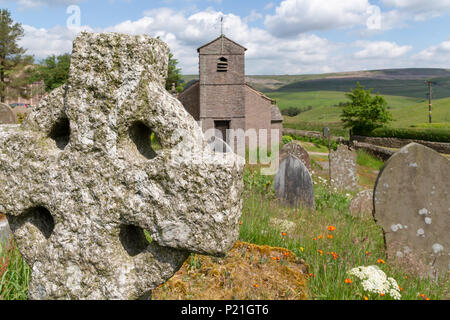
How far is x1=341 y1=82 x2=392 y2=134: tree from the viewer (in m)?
37.9

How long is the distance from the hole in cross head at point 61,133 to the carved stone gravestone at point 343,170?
11.5 metres

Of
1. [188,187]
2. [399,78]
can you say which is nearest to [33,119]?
[188,187]

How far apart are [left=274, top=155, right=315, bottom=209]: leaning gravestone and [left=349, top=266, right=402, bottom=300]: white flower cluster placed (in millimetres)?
4694

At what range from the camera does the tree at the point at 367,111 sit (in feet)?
124

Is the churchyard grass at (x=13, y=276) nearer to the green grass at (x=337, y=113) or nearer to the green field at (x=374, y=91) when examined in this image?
the green grass at (x=337, y=113)

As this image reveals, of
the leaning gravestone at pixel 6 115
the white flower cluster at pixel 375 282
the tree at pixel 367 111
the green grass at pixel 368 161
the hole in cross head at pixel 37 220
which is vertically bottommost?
the green grass at pixel 368 161

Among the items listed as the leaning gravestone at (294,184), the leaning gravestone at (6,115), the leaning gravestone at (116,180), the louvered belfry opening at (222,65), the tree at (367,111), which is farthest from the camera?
the tree at (367,111)

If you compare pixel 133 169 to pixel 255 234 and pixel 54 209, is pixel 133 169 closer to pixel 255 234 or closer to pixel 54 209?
pixel 54 209

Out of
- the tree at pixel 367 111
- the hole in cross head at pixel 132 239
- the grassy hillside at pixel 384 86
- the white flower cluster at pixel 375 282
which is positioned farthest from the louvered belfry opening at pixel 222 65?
the grassy hillside at pixel 384 86

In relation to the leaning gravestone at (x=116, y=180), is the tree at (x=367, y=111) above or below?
above

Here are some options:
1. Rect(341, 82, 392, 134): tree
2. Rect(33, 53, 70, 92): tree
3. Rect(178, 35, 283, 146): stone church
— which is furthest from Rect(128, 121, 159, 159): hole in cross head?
Rect(33, 53, 70, 92): tree

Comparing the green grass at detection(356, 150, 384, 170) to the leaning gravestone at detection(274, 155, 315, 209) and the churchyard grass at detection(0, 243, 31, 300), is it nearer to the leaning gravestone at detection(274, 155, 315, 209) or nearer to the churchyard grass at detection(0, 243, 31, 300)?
the leaning gravestone at detection(274, 155, 315, 209)
